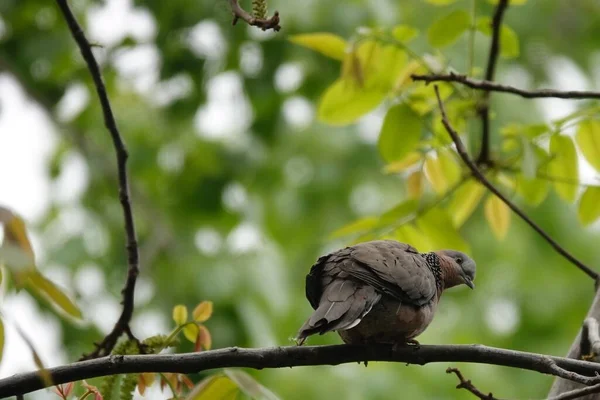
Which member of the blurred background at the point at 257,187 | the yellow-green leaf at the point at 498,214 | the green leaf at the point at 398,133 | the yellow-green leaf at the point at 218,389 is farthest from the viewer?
the blurred background at the point at 257,187

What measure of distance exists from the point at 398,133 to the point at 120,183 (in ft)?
4.45

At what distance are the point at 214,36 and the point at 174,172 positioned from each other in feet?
5.42

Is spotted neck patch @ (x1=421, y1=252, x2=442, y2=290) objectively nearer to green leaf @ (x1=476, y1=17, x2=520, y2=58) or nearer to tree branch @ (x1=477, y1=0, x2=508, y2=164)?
tree branch @ (x1=477, y1=0, x2=508, y2=164)

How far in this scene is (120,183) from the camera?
2.86 meters

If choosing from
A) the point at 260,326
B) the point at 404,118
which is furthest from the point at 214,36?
the point at 404,118

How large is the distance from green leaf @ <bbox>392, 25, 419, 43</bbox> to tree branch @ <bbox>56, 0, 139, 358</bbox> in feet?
4.80

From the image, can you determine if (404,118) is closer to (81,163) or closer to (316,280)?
(316,280)

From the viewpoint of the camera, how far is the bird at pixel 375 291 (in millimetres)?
2820

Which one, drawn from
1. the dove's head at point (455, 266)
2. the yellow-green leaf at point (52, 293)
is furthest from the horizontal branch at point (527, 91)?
the yellow-green leaf at point (52, 293)

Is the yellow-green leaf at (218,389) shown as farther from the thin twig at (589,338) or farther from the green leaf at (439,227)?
the green leaf at (439,227)

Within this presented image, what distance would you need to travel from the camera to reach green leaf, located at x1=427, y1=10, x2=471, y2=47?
147 inches

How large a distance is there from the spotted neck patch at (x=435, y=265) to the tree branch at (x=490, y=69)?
625mm

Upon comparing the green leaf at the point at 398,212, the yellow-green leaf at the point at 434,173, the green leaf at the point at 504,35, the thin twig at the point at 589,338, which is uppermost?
the green leaf at the point at 504,35

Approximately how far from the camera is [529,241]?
8875 millimetres
